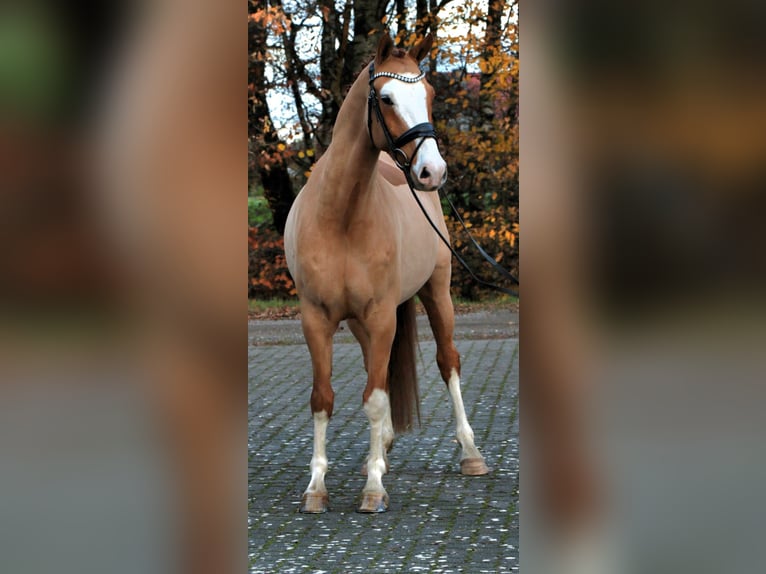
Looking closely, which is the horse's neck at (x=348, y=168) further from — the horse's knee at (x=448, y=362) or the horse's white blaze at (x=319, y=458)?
the horse's knee at (x=448, y=362)

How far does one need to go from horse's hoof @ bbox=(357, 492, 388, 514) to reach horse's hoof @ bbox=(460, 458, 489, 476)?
82 centimetres

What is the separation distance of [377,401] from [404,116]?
1450 millimetres

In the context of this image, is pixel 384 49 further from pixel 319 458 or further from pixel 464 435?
pixel 464 435

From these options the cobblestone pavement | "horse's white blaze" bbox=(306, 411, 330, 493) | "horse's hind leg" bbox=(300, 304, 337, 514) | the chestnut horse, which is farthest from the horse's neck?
the cobblestone pavement

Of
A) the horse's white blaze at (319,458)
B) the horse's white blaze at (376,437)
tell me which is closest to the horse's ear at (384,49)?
the horse's white blaze at (376,437)

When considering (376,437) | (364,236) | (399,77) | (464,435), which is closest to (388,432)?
(464,435)

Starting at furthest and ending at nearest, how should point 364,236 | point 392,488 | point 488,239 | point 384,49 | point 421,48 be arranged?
point 488,239 → point 392,488 → point 364,236 → point 421,48 → point 384,49

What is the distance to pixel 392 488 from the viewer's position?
5.61m

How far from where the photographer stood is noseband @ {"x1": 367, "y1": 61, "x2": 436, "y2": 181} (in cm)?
460
